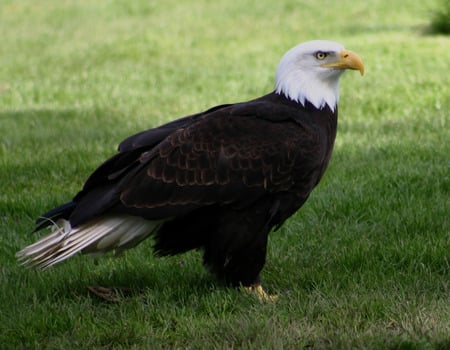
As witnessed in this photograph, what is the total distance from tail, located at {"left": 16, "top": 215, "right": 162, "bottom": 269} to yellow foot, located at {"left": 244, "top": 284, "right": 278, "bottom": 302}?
63 centimetres

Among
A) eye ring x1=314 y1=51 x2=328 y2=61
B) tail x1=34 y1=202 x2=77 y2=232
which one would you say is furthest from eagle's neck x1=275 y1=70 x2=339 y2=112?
tail x1=34 y1=202 x2=77 y2=232

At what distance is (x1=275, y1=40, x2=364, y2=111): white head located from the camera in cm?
517

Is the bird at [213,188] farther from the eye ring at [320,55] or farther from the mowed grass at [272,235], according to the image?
the mowed grass at [272,235]

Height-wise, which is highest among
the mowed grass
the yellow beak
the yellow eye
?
the yellow eye

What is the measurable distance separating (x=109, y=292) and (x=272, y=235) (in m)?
1.42

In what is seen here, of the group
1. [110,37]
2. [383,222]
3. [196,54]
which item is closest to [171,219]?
[383,222]

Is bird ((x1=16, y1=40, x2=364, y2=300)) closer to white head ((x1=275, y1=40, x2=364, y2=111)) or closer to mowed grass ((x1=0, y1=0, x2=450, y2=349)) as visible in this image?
white head ((x1=275, y1=40, x2=364, y2=111))

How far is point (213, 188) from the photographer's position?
4.86m

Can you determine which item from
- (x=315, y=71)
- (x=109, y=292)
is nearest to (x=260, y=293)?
(x=109, y=292)

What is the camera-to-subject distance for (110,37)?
16500 millimetres

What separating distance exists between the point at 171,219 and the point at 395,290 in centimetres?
128

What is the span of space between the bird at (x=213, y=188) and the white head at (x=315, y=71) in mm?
10

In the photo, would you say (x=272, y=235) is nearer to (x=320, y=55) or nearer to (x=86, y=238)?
(x=320, y=55)

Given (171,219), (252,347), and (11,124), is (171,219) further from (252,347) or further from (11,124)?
(11,124)
